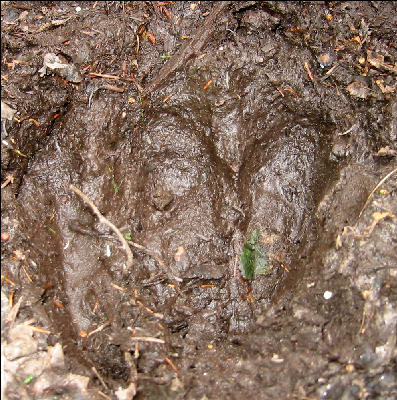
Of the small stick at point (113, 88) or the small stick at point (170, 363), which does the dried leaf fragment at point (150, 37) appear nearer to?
the small stick at point (113, 88)

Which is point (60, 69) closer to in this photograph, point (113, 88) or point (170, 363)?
point (113, 88)

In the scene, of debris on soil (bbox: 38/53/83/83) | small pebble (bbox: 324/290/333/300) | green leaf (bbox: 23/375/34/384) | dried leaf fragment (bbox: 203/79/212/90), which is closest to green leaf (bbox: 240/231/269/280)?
small pebble (bbox: 324/290/333/300)

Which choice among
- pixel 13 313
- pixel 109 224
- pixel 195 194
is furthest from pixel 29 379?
pixel 195 194

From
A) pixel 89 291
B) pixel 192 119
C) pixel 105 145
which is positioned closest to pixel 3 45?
pixel 105 145

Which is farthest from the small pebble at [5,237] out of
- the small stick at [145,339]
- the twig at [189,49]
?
the twig at [189,49]

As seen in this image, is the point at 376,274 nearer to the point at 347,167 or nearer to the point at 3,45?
the point at 347,167

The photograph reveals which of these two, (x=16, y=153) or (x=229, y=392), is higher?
(x=16, y=153)
